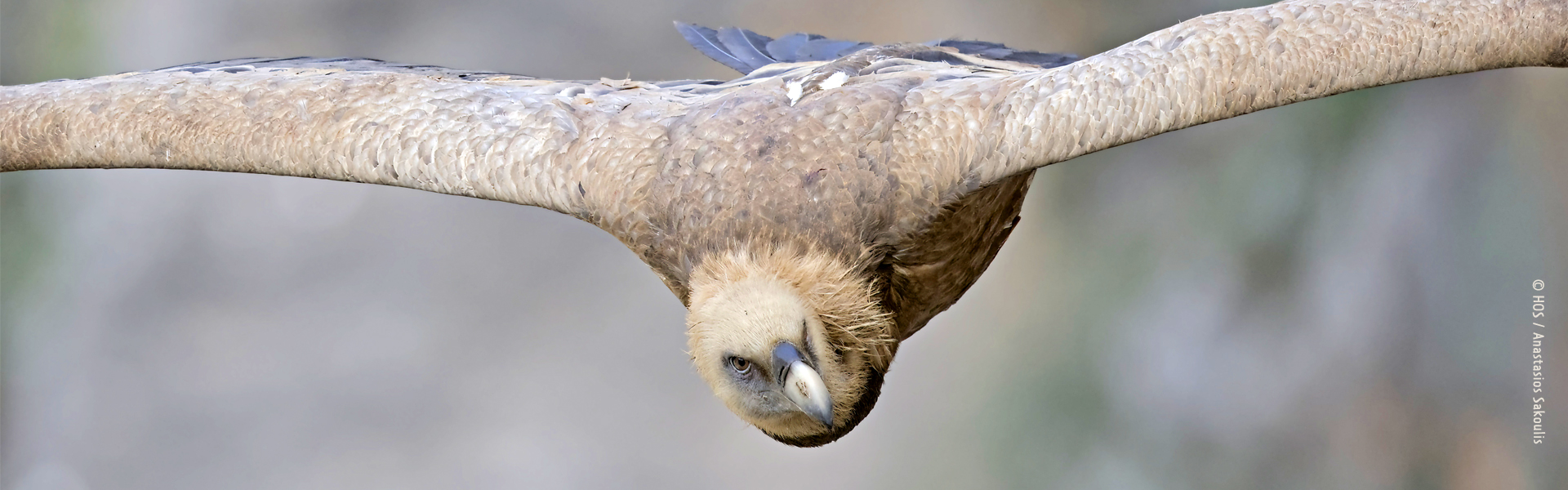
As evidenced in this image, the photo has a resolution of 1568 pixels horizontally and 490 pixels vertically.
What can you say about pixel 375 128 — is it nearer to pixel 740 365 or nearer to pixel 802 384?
pixel 740 365

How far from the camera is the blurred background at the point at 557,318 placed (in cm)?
447

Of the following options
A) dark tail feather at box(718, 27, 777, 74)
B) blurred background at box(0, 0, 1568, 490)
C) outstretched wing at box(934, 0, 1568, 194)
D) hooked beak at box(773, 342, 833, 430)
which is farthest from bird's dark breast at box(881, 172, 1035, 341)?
blurred background at box(0, 0, 1568, 490)

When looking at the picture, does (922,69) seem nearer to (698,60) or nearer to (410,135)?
(410,135)

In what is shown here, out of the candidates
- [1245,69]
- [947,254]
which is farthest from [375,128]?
[1245,69]

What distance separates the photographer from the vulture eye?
1.74 metres

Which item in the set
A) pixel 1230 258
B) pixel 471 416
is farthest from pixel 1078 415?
pixel 471 416

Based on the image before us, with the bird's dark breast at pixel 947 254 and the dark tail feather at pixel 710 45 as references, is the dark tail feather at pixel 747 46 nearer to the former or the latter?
the dark tail feather at pixel 710 45

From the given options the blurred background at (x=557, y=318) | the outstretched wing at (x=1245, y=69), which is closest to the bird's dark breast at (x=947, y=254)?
the outstretched wing at (x=1245, y=69)

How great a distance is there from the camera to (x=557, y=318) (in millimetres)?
5148

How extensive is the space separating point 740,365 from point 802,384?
153 millimetres

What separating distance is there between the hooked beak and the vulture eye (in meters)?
0.07

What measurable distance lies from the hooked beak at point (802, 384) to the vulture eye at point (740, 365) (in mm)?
72

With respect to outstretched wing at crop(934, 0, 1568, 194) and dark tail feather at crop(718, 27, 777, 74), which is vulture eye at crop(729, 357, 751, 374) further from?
dark tail feather at crop(718, 27, 777, 74)

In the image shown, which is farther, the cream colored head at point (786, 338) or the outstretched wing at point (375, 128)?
the outstretched wing at point (375, 128)
